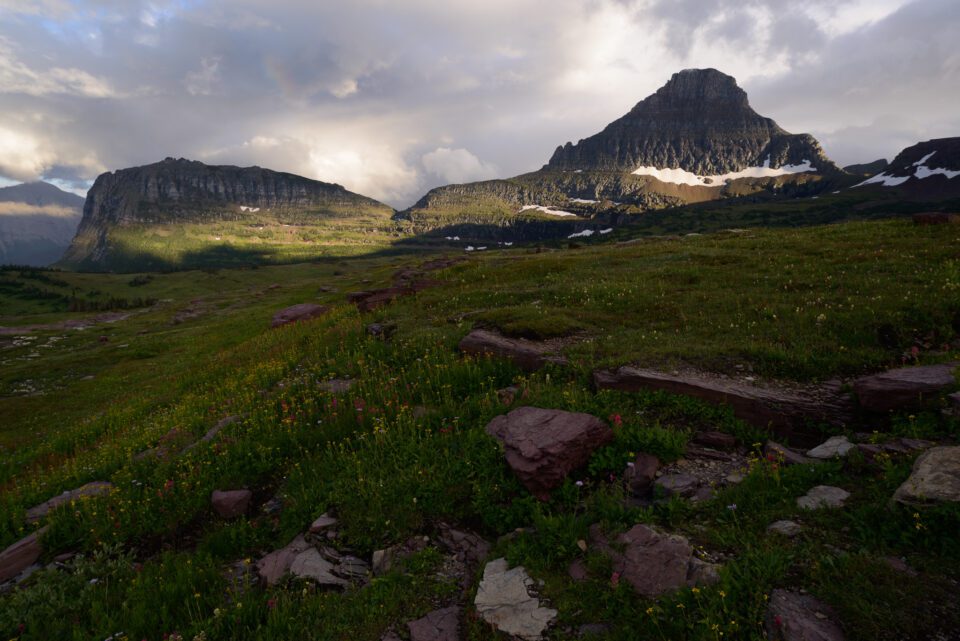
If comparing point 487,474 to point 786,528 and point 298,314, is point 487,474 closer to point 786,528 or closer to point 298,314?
point 786,528

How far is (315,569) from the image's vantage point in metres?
7.22

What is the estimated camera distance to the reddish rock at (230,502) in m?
9.26

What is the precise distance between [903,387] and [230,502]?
537 inches

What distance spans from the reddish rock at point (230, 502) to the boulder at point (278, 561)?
1882 millimetres

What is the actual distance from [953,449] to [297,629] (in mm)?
9358

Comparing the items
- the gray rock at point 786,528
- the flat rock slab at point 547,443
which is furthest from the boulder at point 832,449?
the flat rock slab at point 547,443

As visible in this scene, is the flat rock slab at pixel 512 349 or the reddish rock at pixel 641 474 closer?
the reddish rock at pixel 641 474

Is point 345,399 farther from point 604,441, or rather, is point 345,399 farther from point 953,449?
point 953,449

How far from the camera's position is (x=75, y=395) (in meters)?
30.1

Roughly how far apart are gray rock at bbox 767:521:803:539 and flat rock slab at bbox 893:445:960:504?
1235mm

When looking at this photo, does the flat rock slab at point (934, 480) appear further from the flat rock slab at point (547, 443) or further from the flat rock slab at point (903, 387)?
the flat rock slab at point (547, 443)

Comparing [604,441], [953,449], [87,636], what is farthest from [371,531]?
[953,449]

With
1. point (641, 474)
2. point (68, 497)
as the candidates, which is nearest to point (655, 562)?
point (641, 474)

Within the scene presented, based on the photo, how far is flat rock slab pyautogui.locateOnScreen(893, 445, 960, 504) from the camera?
220 inches
